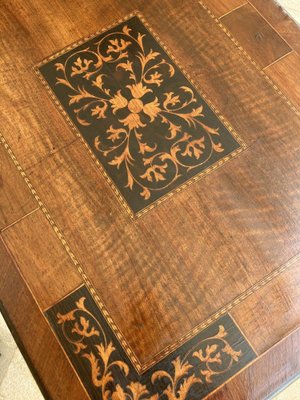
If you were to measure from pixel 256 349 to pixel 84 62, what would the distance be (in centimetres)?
84

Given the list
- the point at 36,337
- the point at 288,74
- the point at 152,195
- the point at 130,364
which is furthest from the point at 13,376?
the point at 288,74

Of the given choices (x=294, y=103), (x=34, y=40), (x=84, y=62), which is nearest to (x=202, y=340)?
(x=294, y=103)

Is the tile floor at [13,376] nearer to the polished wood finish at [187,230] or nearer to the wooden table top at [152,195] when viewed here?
the wooden table top at [152,195]

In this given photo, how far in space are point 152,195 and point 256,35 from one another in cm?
56

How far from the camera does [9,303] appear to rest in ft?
3.10

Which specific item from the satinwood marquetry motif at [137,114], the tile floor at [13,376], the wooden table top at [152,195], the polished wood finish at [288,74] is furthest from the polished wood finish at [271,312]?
the tile floor at [13,376]

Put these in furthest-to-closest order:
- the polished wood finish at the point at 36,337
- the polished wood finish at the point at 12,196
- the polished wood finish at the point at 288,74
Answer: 1. the polished wood finish at the point at 288,74
2. the polished wood finish at the point at 12,196
3. the polished wood finish at the point at 36,337

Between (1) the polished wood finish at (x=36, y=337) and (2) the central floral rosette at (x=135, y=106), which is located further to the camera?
(2) the central floral rosette at (x=135, y=106)

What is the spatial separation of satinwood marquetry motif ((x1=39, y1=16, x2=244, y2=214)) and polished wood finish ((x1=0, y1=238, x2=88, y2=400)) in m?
0.31

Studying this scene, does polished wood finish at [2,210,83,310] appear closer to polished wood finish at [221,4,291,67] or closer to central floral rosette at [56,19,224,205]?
central floral rosette at [56,19,224,205]

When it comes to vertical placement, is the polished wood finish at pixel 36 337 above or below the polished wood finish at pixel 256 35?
below

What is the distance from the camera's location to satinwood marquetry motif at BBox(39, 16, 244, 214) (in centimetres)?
104

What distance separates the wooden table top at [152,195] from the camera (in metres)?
0.92

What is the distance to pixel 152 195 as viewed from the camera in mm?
1027
